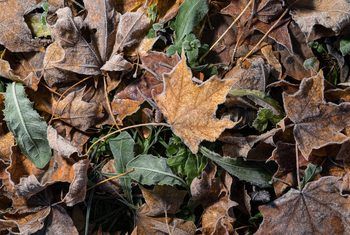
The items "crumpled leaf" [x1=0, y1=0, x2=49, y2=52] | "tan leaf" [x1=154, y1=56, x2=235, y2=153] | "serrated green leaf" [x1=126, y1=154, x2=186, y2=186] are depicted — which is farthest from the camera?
"crumpled leaf" [x1=0, y1=0, x2=49, y2=52]

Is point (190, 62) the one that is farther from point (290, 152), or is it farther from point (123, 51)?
point (290, 152)

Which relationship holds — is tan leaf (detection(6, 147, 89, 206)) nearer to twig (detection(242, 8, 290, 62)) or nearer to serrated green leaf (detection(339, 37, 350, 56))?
twig (detection(242, 8, 290, 62))

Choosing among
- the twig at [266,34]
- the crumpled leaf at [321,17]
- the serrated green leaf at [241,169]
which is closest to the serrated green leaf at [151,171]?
the serrated green leaf at [241,169]

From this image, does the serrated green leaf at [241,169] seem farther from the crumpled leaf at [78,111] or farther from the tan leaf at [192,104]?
the crumpled leaf at [78,111]

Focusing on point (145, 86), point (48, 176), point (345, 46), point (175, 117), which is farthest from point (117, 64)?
point (345, 46)

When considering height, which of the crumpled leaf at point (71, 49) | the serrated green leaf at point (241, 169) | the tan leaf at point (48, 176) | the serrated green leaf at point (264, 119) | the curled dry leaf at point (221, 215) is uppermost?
the crumpled leaf at point (71, 49)

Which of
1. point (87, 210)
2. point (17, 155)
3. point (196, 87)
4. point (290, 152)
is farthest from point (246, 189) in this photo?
point (17, 155)

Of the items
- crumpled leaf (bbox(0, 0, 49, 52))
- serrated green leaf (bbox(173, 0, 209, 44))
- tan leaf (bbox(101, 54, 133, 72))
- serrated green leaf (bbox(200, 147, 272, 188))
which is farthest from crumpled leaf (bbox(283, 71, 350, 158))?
crumpled leaf (bbox(0, 0, 49, 52))
